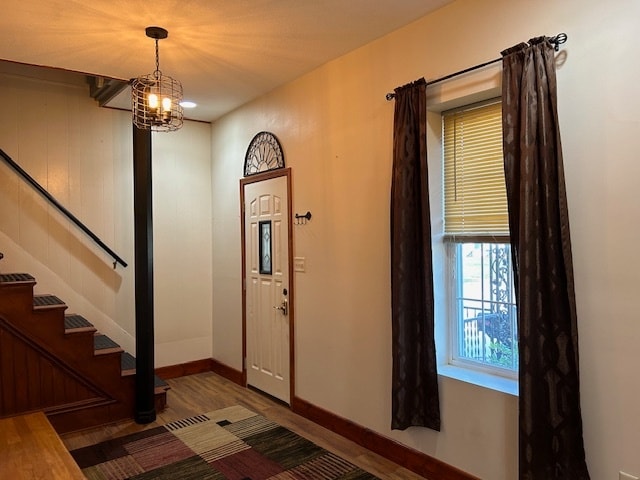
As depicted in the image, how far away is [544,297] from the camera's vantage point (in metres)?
2.07

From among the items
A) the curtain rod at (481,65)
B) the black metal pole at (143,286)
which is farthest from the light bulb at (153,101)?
the curtain rod at (481,65)

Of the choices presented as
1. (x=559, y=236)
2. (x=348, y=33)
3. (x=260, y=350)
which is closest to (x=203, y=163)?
(x=260, y=350)

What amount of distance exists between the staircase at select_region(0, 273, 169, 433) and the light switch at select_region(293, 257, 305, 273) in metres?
1.57

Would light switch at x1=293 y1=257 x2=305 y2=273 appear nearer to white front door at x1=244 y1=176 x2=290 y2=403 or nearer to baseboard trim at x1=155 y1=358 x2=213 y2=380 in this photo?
white front door at x1=244 y1=176 x2=290 y2=403

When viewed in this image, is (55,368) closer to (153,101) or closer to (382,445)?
(153,101)

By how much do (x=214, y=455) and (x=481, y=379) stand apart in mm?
1832

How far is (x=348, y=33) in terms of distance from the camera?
2920mm

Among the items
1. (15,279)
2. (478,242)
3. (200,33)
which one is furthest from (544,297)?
(15,279)

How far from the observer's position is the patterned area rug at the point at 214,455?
286 cm

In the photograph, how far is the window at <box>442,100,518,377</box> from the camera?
8.21 feet

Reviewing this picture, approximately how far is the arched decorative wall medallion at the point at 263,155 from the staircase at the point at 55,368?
6.40 ft

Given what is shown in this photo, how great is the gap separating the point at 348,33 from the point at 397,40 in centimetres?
31

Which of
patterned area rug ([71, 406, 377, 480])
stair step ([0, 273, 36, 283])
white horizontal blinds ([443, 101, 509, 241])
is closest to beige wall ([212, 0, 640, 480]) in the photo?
white horizontal blinds ([443, 101, 509, 241])

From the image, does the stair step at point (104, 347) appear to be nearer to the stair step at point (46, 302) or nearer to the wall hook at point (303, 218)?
the stair step at point (46, 302)
